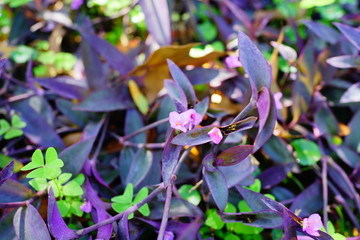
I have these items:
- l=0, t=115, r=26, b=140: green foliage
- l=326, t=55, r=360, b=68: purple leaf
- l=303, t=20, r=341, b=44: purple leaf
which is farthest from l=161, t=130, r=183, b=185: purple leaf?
l=303, t=20, r=341, b=44: purple leaf

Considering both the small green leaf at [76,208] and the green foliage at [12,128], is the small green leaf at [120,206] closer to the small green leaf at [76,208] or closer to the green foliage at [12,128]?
the small green leaf at [76,208]

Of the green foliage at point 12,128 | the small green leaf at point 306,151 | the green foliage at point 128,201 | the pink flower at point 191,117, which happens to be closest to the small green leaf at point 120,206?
the green foliage at point 128,201

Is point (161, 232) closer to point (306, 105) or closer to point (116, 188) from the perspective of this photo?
point (116, 188)

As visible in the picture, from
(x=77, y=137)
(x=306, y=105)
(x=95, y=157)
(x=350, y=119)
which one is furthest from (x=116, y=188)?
(x=350, y=119)

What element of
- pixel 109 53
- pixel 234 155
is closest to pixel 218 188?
pixel 234 155

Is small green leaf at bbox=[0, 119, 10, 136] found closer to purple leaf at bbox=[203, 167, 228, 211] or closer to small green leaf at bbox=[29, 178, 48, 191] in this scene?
small green leaf at bbox=[29, 178, 48, 191]

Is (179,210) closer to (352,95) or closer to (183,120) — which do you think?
(183,120)
